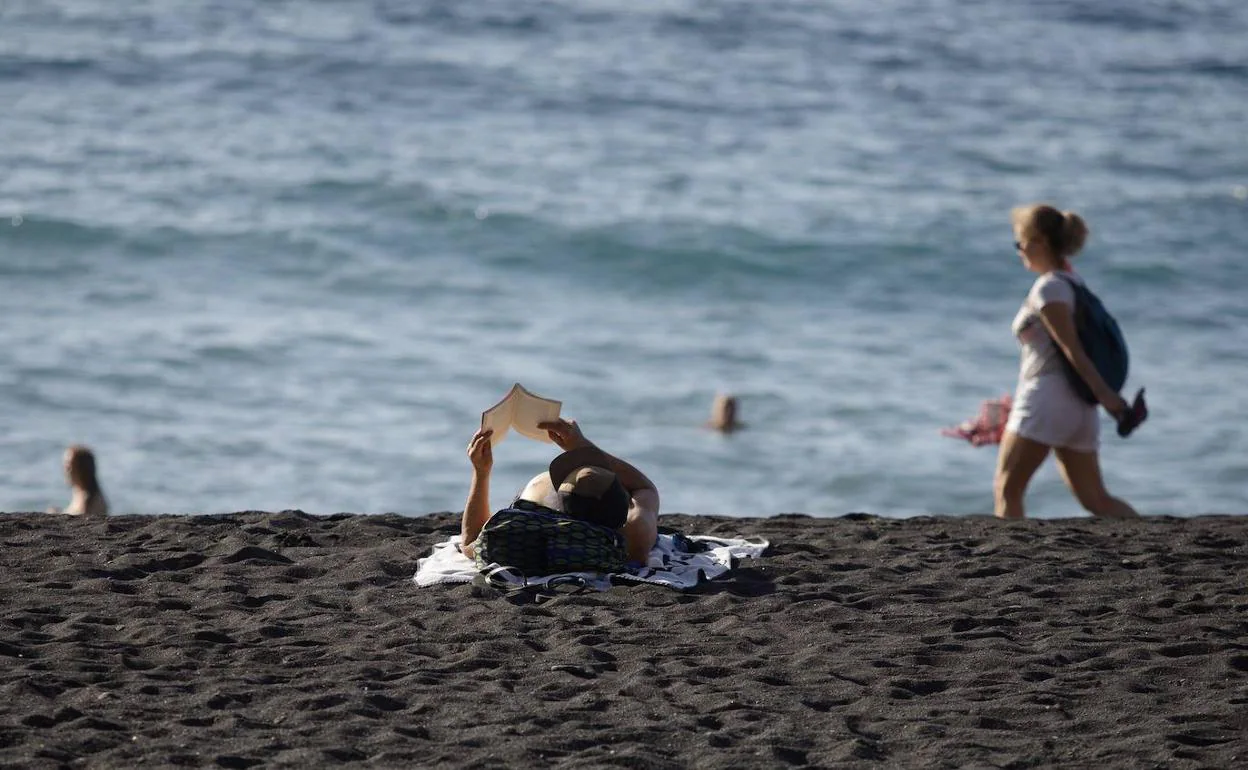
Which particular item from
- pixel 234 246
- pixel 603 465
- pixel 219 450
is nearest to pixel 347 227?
pixel 234 246

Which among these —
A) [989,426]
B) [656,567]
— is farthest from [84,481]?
[989,426]

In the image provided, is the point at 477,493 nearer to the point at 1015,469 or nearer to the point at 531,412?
the point at 531,412

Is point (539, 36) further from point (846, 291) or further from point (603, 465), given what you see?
point (603, 465)

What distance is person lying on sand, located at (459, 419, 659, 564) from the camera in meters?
6.83

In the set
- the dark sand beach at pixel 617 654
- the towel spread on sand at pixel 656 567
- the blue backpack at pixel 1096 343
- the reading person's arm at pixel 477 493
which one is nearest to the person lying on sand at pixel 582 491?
the reading person's arm at pixel 477 493

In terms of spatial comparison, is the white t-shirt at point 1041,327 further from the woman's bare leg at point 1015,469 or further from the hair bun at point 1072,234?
the woman's bare leg at point 1015,469

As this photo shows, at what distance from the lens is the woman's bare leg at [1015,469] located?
831 centimetres

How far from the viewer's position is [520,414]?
7.04 metres

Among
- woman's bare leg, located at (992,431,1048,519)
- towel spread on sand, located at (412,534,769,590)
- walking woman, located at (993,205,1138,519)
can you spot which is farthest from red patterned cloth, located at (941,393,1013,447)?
towel spread on sand, located at (412,534,769,590)

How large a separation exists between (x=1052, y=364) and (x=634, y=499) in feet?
7.85

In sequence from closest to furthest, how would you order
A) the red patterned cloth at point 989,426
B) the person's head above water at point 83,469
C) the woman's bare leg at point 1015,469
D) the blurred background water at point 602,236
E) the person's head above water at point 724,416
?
the woman's bare leg at point 1015,469
the red patterned cloth at point 989,426
the person's head above water at point 83,469
the blurred background water at point 602,236
the person's head above water at point 724,416

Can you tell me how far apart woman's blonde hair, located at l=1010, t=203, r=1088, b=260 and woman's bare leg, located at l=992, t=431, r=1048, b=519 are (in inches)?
37.5

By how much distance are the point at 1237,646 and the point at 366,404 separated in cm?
1105

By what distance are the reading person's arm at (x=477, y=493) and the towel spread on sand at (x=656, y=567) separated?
0.09 m
